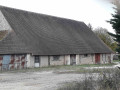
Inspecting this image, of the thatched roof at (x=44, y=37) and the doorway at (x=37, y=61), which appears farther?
the doorway at (x=37, y=61)

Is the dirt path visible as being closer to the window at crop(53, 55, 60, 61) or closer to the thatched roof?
the thatched roof

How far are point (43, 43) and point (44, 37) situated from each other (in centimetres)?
172

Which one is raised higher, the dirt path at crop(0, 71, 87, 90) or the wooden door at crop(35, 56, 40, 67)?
the wooden door at crop(35, 56, 40, 67)

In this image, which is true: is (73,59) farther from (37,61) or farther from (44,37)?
(37,61)

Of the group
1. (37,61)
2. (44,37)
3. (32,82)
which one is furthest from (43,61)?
(32,82)

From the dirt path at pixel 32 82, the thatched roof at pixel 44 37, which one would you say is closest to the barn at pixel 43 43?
the thatched roof at pixel 44 37

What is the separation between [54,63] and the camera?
31062 millimetres

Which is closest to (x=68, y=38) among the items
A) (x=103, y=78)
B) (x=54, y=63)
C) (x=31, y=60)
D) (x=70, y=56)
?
(x=70, y=56)

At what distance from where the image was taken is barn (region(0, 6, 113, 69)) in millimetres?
26156

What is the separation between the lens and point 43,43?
30.3 metres

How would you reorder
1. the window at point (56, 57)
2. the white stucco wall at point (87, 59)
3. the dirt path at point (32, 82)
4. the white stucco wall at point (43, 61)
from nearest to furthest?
the dirt path at point (32, 82) < the white stucco wall at point (43, 61) < the window at point (56, 57) < the white stucco wall at point (87, 59)

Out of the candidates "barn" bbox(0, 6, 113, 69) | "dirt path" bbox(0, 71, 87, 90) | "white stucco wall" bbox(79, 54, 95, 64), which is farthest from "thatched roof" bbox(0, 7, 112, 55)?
"dirt path" bbox(0, 71, 87, 90)

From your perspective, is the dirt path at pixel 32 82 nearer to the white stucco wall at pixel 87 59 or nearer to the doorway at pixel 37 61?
the doorway at pixel 37 61

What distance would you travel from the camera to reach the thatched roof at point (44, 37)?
88.6ft
